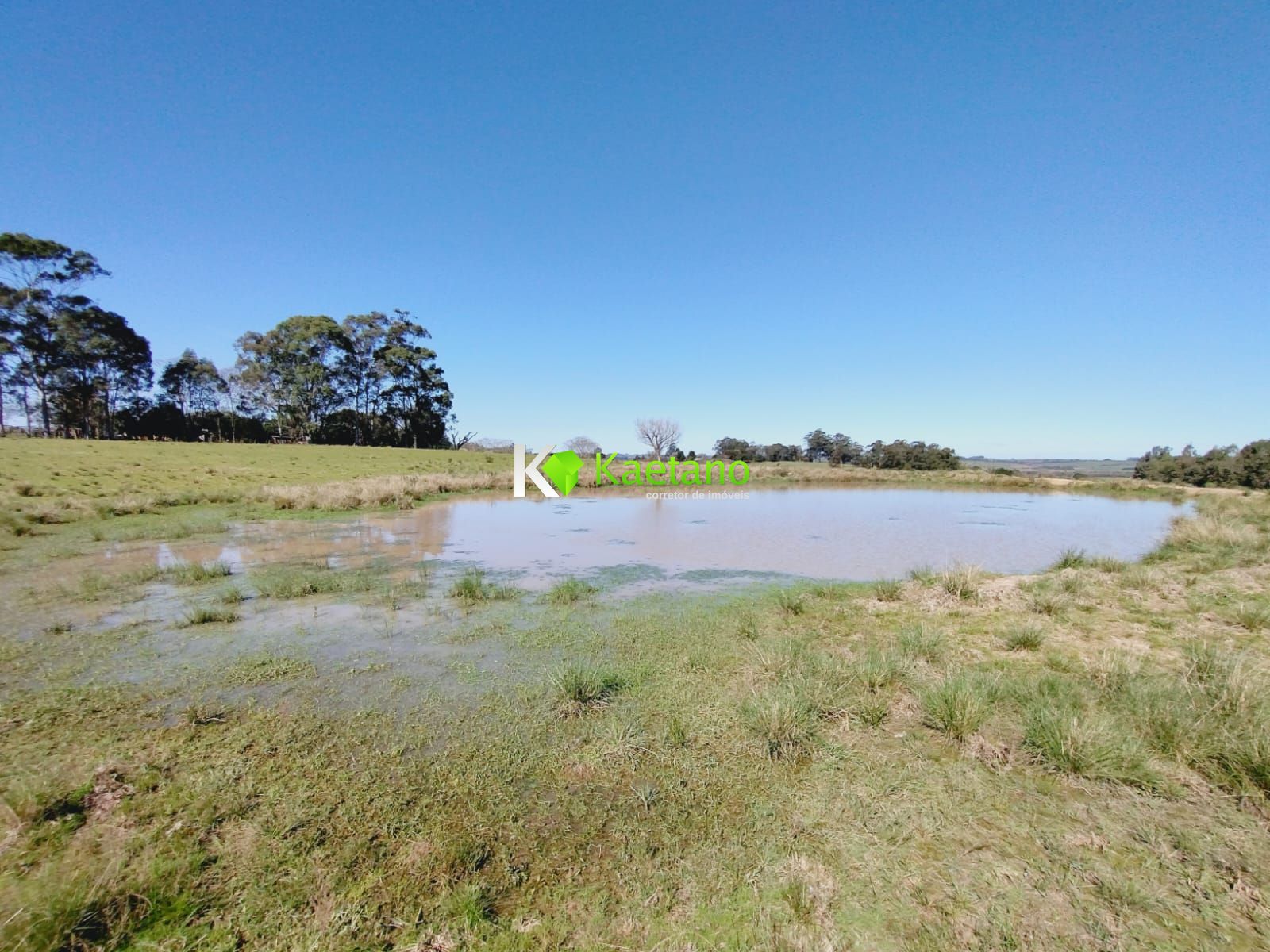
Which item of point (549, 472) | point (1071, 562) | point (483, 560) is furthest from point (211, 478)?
point (1071, 562)

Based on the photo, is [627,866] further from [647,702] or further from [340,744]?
[340,744]

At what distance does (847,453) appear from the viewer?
66.8 m

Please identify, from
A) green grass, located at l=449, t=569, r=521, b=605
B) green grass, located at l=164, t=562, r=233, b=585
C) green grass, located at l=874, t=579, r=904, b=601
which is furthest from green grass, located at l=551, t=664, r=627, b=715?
green grass, located at l=164, t=562, r=233, b=585

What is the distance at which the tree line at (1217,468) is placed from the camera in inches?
1334

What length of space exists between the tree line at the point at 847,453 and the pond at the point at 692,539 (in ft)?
120

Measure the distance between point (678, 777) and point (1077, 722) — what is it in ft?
9.00

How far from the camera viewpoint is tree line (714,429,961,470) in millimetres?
58594

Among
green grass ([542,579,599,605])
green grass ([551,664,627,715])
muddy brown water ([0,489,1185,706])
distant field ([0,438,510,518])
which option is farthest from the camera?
distant field ([0,438,510,518])

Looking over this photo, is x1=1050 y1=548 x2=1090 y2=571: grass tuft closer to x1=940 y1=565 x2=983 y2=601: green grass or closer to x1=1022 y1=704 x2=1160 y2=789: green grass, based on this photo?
x1=940 y1=565 x2=983 y2=601: green grass

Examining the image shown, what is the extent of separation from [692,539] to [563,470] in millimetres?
19760

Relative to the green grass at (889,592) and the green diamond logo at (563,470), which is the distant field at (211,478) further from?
the green grass at (889,592)

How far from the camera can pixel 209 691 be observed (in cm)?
425

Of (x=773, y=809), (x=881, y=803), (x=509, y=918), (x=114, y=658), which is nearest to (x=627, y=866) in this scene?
(x=509, y=918)

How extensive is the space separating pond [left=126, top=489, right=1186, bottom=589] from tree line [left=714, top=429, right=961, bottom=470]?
3665 cm
